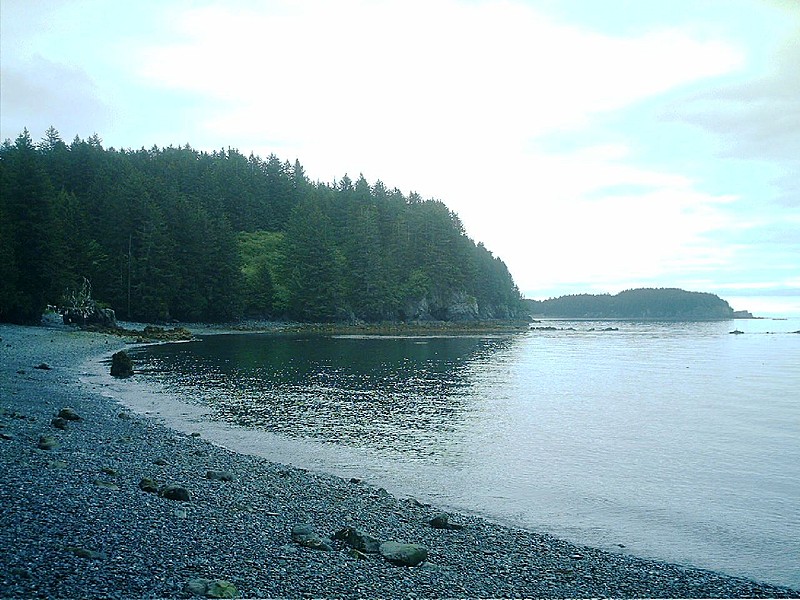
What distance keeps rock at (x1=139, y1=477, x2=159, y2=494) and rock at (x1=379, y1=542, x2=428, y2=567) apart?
6083 millimetres

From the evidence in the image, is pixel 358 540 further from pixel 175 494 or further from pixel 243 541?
pixel 175 494

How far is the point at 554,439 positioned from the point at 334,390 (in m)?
17.1

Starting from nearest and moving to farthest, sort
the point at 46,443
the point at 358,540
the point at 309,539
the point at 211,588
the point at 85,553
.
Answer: the point at 211,588
the point at 85,553
the point at 309,539
the point at 358,540
the point at 46,443

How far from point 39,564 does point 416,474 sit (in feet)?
43.2

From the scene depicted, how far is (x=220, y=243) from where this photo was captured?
118 meters

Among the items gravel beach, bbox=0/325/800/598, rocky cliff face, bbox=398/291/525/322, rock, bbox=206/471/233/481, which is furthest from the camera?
rocky cliff face, bbox=398/291/525/322

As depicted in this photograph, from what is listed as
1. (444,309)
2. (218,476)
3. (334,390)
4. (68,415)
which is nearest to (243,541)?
(218,476)

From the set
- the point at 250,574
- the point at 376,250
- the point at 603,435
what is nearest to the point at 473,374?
the point at 603,435

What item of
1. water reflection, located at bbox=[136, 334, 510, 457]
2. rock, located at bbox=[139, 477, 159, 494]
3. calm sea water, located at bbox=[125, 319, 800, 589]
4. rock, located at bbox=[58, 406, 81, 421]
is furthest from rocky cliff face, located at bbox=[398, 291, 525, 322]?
rock, located at bbox=[139, 477, 159, 494]

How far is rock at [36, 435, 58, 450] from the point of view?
55.0ft

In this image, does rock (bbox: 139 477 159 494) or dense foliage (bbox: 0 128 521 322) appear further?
dense foliage (bbox: 0 128 521 322)

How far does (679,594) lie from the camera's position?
11.1m

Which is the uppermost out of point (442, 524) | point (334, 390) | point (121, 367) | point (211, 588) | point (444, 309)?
point (444, 309)

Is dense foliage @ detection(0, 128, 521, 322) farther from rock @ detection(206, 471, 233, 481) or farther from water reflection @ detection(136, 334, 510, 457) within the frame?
rock @ detection(206, 471, 233, 481)
